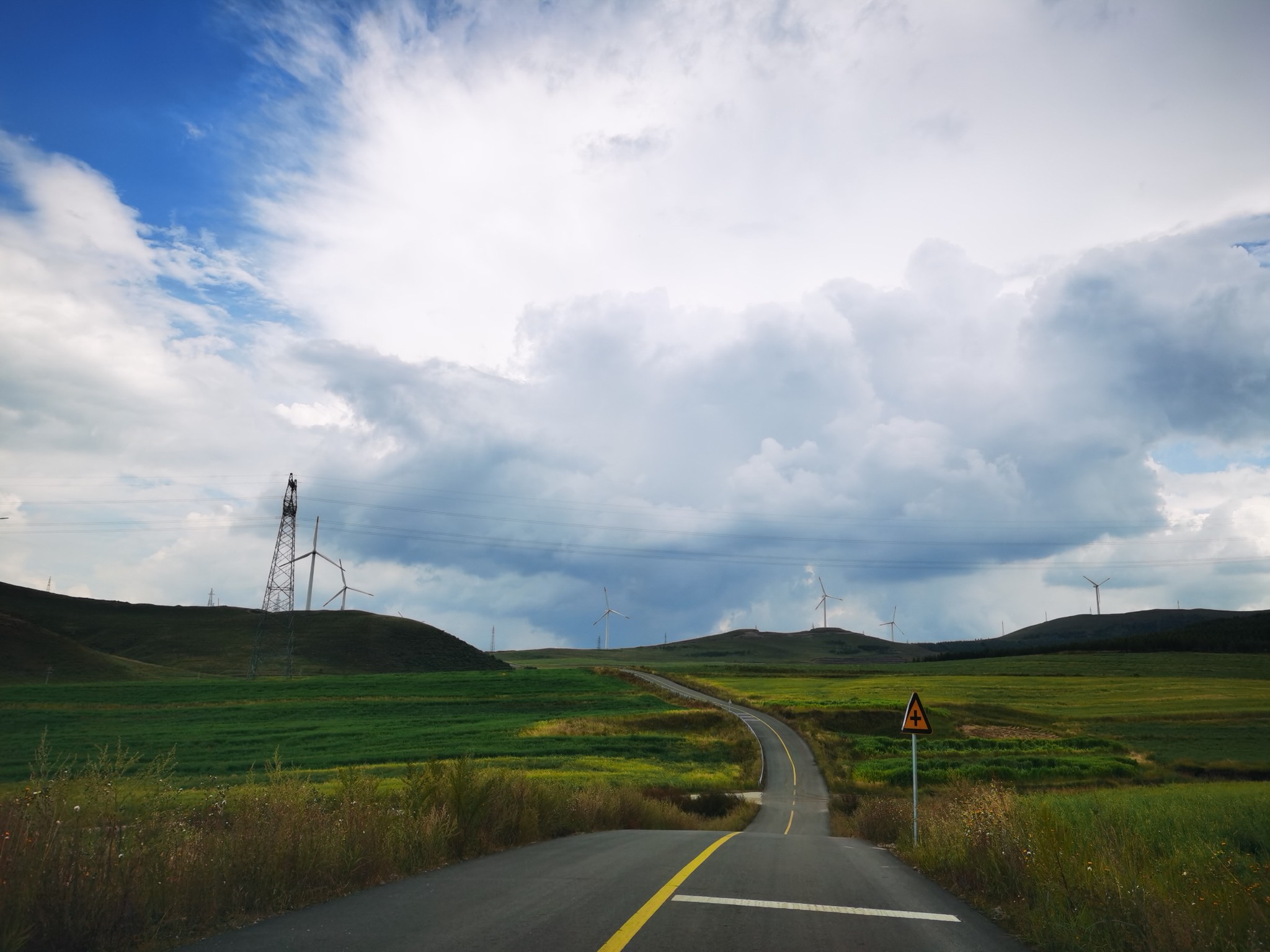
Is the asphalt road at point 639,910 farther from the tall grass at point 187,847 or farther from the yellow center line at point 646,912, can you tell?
the tall grass at point 187,847

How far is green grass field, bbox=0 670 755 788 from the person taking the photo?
42.2 metres

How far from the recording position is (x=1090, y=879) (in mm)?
8453

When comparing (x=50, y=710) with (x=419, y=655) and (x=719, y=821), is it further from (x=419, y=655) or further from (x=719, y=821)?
(x=419, y=655)

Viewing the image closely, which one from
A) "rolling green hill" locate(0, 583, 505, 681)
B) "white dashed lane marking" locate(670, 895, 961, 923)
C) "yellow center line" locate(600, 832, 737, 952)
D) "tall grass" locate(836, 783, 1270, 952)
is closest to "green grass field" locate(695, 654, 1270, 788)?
"tall grass" locate(836, 783, 1270, 952)

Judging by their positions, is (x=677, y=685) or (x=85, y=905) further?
(x=677, y=685)

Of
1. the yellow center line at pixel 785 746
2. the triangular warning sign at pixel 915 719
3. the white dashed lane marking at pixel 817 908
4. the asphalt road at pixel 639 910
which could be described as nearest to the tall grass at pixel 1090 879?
the asphalt road at pixel 639 910

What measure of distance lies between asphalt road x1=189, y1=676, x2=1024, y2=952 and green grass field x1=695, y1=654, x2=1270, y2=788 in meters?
36.2

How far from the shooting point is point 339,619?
152250mm

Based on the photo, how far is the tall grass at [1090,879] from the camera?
692 cm

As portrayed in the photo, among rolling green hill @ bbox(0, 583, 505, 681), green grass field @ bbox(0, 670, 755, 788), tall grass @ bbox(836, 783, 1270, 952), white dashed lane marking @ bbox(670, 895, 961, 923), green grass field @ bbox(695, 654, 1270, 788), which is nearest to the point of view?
tall grass @ bbox(836, 783, 1270, 952)

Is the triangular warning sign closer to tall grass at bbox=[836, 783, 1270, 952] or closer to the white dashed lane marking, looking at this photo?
tall grass at bbox=[836, 783, 1270, 952]

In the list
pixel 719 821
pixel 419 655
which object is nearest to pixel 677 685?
pixel 419 655

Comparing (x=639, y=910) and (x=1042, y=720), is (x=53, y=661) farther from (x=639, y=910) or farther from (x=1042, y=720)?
(x=639, y=910)

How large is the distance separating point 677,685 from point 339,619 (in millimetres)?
74957
